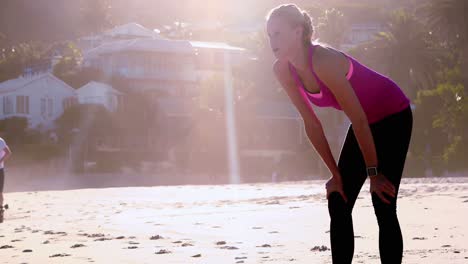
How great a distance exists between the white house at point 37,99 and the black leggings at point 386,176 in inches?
2043

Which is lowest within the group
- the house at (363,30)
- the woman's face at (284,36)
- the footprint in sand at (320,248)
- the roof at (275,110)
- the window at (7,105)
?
the footprint in sand at (320,248)

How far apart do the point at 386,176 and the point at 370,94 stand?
1.49 feet

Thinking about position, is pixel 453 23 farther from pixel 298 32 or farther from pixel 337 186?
pixel 298 32

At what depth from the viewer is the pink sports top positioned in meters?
5.04

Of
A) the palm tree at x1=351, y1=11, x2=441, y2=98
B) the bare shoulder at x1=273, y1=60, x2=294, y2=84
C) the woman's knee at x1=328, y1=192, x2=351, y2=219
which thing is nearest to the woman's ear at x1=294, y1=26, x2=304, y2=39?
the bare shoulder at x1=273, y1=60, x2=294, y2=84

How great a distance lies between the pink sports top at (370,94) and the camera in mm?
5039

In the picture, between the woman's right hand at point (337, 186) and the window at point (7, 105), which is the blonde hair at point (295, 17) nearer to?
the woman's right hand at point (337, 186)

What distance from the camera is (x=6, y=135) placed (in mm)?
52094

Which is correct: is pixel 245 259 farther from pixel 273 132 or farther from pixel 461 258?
pixel 273 132

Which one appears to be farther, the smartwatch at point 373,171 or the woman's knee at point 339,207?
the woman's knee at point 339,207

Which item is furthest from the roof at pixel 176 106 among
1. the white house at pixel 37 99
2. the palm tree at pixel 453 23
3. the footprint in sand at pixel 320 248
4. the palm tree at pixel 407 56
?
the footprint in sand at pixel 320 248

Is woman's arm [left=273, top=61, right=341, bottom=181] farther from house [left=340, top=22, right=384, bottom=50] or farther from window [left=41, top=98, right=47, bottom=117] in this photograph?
house [left=340, top=22, right=384, bottom=50]

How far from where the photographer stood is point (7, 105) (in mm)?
57031

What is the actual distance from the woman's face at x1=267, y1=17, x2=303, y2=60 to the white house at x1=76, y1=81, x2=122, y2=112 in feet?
168
